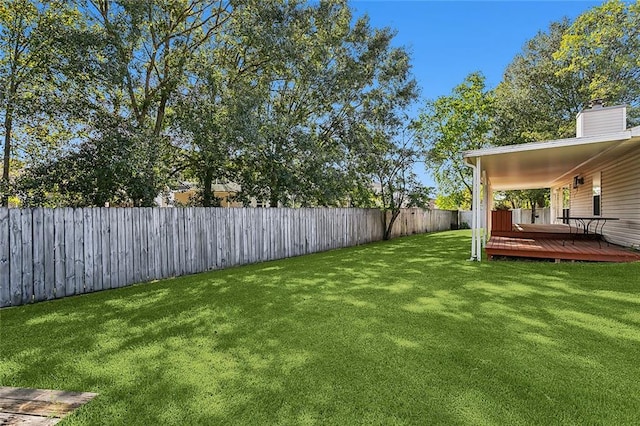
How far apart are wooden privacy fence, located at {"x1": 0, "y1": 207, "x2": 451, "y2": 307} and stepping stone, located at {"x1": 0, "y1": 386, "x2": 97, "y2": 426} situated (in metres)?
3.23

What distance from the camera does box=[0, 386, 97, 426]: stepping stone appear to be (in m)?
2.20

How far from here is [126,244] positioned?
21.0 ft

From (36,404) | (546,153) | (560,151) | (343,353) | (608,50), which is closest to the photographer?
(36,404)

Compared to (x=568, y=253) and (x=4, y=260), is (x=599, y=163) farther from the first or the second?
(x=4, y=260)

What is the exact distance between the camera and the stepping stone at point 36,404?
7.22 feet

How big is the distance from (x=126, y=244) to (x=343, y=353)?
Answer: 16.6 feet

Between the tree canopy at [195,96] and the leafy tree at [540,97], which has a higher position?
the leafy tree at [540,97]

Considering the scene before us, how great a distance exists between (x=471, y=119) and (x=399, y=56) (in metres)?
10.4

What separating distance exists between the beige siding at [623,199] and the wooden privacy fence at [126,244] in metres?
8.01

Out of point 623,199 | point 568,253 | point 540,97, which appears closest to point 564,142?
point 568,253

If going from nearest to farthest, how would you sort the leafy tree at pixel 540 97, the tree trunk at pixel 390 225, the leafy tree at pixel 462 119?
the tree trunk at pixel 390 225 → the leafy tree at pixel 540 97 → the leafy tree at pixel 462 119

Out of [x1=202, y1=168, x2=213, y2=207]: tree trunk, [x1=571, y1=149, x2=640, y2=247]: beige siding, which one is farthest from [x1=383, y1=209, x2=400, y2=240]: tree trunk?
[x1=202, y1=168, x2=213, y2=207]: tree trunk

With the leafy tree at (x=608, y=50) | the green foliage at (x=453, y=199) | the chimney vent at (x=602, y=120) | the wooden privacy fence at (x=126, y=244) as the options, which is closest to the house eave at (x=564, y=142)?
the chimney vent at (x=602, y=120)

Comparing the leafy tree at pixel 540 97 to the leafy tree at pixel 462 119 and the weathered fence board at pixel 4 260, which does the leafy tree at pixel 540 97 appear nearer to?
the leafy tree at pixel 462 119
